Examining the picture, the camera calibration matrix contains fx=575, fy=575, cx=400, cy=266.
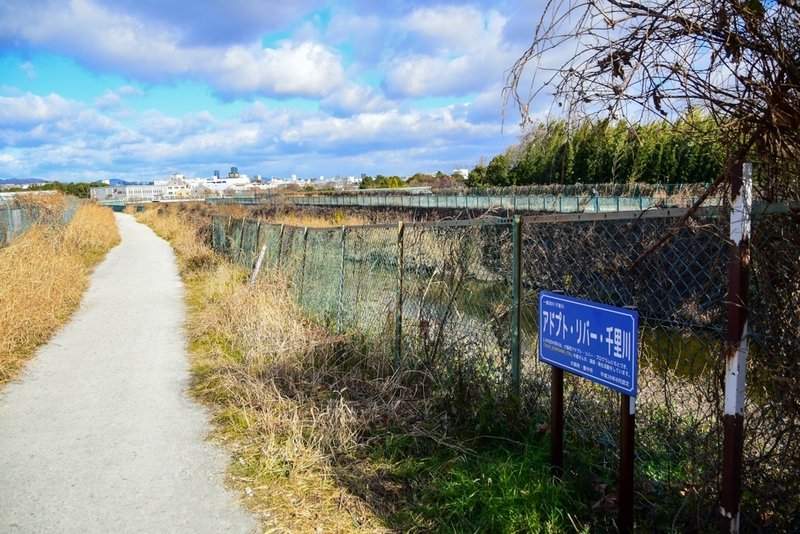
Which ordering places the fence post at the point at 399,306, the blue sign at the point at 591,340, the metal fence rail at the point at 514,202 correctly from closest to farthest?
the blue sign at the point at 591,340 → the fence post at the point at 399,306 → the metal fence rail at the point at 514,202

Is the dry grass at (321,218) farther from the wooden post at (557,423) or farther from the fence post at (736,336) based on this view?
the fence post at (736,336)

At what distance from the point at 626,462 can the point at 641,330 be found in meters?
1.33

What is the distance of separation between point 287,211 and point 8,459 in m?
36.0

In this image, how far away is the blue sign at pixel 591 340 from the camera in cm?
294

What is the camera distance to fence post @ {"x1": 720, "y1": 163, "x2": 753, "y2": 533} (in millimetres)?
2611

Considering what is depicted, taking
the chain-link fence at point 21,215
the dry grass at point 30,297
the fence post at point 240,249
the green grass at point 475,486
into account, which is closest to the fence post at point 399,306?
the green grass at point 475,486

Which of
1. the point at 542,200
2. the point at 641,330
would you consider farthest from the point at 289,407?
the point at 542,200

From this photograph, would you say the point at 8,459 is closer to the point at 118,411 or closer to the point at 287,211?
the point at 118,411

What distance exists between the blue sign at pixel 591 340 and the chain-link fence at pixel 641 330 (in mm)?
361

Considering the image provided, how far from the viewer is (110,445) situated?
17.2 feet

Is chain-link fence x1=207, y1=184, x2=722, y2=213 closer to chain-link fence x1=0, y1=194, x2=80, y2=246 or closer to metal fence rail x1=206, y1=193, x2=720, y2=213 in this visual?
metal fence rail x1=206, y1=193, x2=720, y2=213

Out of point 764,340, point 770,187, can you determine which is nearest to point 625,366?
point 764,340

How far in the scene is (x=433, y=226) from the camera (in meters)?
5.73

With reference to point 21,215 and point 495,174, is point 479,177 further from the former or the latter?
point 21,215
